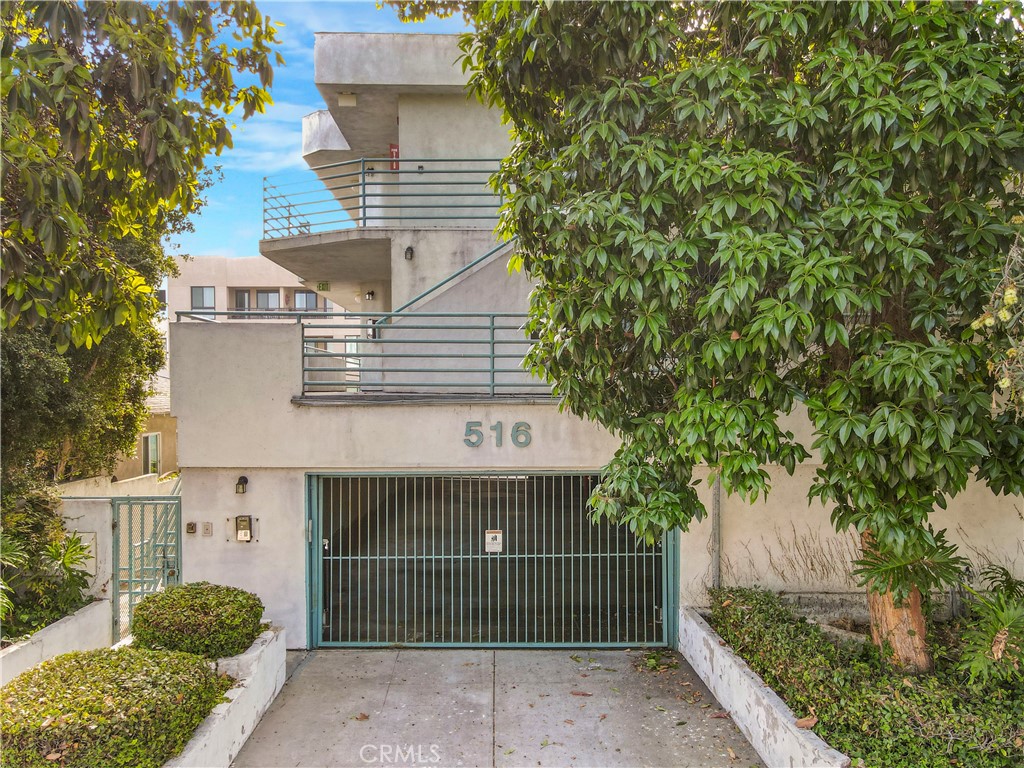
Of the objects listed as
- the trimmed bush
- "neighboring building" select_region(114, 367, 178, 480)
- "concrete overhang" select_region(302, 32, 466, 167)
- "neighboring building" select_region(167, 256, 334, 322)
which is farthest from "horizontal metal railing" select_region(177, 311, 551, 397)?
"neighboring building" select_region(167, 256, 334, 322)

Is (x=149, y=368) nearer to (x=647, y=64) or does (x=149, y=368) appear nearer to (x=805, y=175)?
(x=647, y=64)

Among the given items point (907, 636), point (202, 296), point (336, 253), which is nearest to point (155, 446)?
point (202, 296)

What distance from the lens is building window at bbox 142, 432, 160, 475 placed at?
70.8 ft

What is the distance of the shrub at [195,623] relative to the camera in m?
5.96

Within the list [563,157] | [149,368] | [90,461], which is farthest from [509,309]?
[90,461]

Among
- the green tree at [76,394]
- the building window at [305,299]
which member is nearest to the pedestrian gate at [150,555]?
the green tree at [76,394]

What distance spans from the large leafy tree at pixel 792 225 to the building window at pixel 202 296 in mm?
31591

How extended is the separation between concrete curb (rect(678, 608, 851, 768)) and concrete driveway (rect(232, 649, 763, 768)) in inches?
5.5

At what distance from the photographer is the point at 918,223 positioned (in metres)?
4.75

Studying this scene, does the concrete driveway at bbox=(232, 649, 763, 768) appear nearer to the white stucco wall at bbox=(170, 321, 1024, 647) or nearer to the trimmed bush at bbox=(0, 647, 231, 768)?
the trimmed bush at bbox=(0, 647, 231, 768)

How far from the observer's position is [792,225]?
448 centimetres

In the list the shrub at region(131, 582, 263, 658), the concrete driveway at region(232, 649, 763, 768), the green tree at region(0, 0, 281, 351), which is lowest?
the concrete driveway at region(232, 649, 763, 768)

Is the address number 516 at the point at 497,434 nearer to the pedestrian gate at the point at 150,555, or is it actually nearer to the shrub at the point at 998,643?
the pedestrian gate at the point at 150,555

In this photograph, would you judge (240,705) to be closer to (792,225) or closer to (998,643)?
(792,225)
